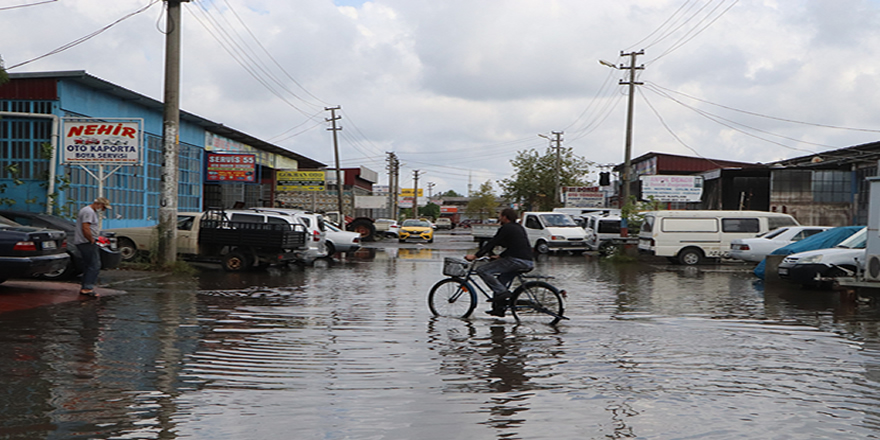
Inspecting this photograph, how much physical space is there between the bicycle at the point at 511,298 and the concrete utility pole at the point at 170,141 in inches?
355

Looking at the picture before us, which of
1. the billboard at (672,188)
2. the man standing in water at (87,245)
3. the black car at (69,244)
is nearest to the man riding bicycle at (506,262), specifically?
the man standing in water at (87,245)

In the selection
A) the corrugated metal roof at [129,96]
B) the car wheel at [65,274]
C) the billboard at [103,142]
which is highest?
the corrugated metal roof at [129,96]

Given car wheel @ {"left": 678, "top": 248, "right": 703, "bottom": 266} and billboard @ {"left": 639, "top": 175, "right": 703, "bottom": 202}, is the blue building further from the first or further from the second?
billboard @ {"left": 639, "top": 175, "right": 703, "bottom": 202}

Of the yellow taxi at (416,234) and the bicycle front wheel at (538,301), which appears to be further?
the yellow taxi at (416,234)

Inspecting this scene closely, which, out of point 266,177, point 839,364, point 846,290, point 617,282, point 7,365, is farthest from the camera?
point 266,177

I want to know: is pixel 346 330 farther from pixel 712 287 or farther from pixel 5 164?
pixel 5 164

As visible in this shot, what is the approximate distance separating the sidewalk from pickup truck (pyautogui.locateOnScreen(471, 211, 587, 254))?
19.3 m

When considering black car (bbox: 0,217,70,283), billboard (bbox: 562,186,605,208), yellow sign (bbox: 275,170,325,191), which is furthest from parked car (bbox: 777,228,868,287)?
billboard (bbox: 562,186,605,208)

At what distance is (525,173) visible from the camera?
75.2m

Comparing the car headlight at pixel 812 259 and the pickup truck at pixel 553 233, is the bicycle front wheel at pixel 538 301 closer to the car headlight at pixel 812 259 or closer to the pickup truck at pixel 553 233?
the car headlight at pixel 812 259

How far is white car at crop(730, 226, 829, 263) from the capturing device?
72.3 feet

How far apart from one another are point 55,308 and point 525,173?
2610 inches

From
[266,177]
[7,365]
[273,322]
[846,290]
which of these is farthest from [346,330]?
[266,177]

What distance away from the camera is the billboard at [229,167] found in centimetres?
3519
